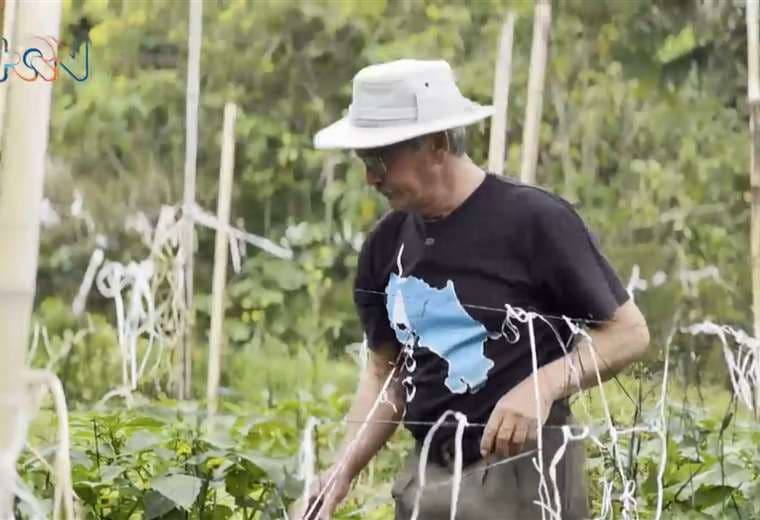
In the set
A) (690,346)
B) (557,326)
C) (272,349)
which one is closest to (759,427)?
(690,346)

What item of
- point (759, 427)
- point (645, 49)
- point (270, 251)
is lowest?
point (759, 427)

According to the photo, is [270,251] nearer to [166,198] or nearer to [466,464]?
[166,198]

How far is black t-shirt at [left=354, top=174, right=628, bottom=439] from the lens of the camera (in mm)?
1204

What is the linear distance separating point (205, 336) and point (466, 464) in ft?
1.70

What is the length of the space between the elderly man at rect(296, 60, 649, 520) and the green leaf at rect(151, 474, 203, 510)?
277 mm

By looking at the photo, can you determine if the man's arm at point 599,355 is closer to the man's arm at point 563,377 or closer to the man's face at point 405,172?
the man's arm at point 563,377

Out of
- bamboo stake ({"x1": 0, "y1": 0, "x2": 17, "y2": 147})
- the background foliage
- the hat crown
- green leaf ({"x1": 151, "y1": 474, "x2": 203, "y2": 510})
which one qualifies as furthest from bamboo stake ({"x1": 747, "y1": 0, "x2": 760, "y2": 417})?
bamboo stake ({"x1": 0, "y1": 0, "x2": 17, "y2": 147})

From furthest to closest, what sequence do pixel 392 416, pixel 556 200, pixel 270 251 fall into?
pixel 270 251 < pixel 392 416 < pixel 556 200

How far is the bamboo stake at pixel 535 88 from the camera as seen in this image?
1732 millimetres

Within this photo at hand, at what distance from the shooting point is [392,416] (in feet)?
4.37

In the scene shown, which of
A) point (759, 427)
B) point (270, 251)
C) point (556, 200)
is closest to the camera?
point (556, 200)

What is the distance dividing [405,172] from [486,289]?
130mm

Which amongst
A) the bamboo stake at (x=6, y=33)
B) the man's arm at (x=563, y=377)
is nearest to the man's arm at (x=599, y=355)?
the man's arm at (x=563, y=377)

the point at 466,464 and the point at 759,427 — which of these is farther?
the point at 759,427
